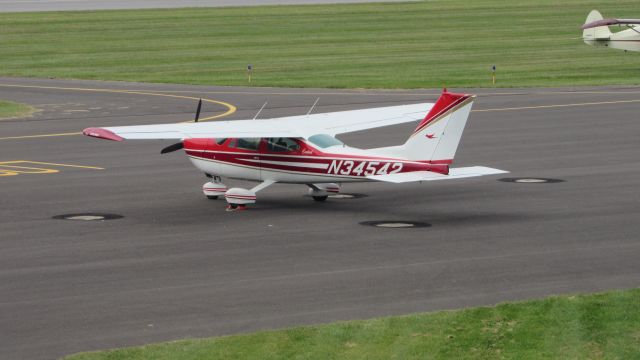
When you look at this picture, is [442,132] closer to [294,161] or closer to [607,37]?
[294,161]

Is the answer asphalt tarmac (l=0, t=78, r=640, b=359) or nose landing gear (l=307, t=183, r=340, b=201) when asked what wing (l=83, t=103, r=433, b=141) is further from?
asphalt tarmac (l=0, t=78, r=640, b=359)

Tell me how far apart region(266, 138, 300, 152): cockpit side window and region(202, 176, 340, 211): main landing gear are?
84 cm

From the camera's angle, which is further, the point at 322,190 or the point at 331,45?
the point at 331,45

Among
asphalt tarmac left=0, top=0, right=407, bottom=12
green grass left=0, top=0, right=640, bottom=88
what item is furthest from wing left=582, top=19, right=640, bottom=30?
asphalt tarmac left=0, top=0, right=407, bottom=12

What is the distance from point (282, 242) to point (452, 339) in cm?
776

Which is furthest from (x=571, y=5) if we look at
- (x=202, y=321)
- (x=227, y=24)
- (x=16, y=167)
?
(x=202, y=321)

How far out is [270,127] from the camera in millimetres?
28922

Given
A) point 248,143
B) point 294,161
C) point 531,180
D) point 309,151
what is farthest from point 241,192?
point 531,180

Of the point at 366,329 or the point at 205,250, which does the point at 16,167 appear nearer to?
the point at 205,250

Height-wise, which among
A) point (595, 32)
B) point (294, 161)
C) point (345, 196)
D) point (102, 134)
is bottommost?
point (345, 196)

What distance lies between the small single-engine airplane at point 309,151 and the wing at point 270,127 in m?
0.02

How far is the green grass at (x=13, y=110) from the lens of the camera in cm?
4866

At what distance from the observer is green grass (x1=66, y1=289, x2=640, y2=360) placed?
17.2 meters

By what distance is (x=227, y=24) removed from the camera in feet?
286
